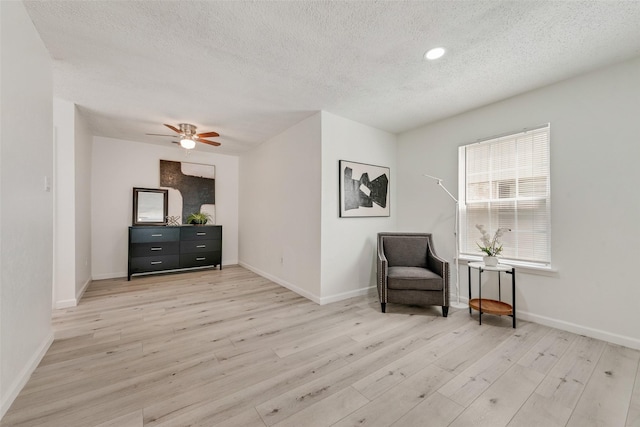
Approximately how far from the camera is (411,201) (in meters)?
4.02

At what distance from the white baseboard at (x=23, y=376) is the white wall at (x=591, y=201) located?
4261mm

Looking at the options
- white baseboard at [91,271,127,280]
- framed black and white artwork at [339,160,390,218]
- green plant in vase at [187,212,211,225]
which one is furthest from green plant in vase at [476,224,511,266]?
white baseboard at [91,271,127,280]

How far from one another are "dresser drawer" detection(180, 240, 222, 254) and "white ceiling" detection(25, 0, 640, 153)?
247cm

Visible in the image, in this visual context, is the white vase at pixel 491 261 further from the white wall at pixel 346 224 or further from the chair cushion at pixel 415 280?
the white wall at pixel 346 224

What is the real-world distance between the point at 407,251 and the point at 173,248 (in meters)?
4.09

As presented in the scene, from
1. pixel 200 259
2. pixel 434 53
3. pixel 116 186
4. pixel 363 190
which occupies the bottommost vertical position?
pixel 200 259

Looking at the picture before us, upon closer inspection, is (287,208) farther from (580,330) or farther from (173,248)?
(580,330)

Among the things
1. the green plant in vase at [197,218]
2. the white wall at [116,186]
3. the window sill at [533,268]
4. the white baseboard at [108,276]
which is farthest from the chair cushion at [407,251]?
the white baseboard at [108,276]

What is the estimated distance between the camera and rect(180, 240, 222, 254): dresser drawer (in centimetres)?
484

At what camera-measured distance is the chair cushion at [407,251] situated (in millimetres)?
3477

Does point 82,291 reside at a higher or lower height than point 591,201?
lower

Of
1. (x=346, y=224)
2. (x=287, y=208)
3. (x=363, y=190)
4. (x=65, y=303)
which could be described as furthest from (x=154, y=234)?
(x=363, y=190)

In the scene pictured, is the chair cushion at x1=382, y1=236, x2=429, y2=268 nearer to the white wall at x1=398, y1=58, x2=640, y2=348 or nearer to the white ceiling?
the white wall at x1=398, y1=58, x2=640, y2=348

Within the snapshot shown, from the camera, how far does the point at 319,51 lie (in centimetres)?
214
